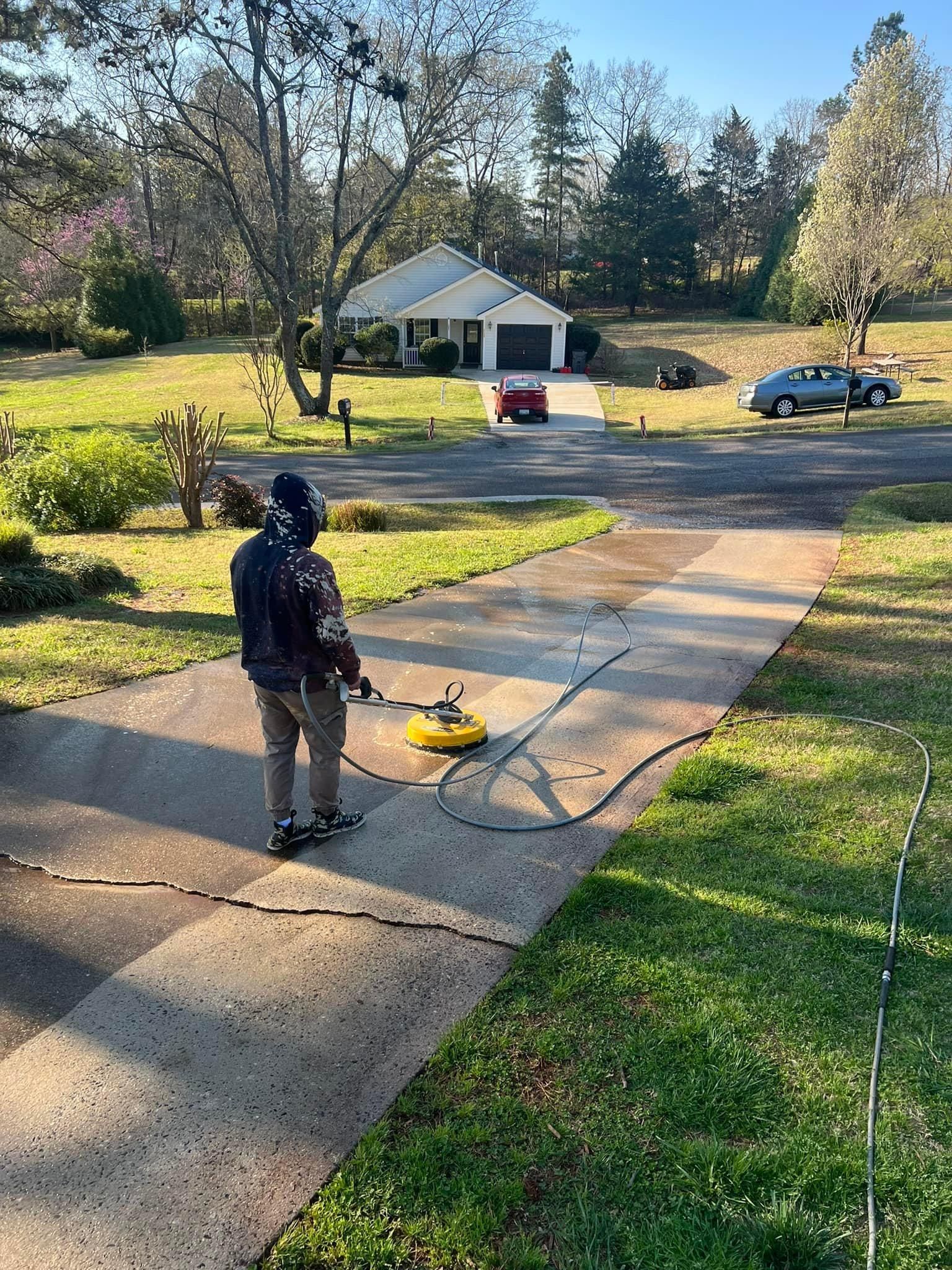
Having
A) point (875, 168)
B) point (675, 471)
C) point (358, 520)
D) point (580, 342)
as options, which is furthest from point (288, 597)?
point (580, 342)

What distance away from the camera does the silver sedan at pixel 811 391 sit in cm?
2631

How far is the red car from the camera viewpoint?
28.0 meters

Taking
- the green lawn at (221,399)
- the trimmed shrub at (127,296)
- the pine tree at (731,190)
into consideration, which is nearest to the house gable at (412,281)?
the green lawn at (221,399)

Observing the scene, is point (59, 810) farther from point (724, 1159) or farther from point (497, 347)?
point (497, 347)

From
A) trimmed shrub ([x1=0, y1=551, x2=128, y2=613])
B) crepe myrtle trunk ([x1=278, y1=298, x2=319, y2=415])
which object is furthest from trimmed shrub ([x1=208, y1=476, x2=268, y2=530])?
crepe myrtle trunk ([x1=278, y1=298, x2=319, y2=415])

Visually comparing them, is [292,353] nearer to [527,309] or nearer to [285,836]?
[527,309]

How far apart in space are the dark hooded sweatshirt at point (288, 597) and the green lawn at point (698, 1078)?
1.59m

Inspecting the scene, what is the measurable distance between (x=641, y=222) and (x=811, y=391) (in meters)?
37.2

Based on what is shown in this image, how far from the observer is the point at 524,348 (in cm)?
4200

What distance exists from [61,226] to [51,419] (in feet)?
64.7

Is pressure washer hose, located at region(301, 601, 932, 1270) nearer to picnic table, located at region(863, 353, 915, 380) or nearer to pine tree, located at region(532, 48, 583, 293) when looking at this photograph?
picnic table, located at region(863, 353, 915, 380)

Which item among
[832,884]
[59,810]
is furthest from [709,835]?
[59,810]

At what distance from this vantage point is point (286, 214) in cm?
2617

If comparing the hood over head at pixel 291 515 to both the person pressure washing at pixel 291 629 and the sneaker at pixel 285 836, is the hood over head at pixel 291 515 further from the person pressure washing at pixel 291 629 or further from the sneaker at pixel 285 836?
the sneaker at pixel 285 836
